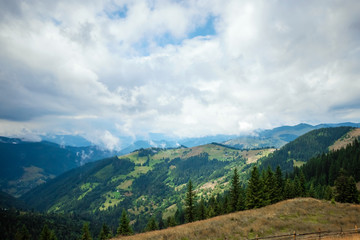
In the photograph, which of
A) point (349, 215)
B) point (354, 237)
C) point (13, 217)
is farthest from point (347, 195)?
point (13, 217)

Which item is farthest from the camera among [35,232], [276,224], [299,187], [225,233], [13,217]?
[13,217]

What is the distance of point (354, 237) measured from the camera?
16219mm

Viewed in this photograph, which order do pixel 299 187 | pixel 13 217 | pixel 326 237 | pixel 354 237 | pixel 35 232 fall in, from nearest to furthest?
pixel 354 237 → pixel 326 237 → pixel 299 187 → pixel 35 232 → pixel 13 217

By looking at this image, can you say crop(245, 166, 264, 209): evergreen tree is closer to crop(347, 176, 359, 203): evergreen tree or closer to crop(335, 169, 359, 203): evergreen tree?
crop(335, 169, 359, 203): evergreen tree

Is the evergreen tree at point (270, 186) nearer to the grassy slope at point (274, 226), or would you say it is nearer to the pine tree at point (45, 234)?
the grassy slope at point (274, 226)

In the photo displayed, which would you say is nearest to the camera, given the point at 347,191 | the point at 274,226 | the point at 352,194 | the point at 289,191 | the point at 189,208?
the point at 274,226

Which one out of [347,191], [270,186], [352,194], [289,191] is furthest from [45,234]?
[352,194]

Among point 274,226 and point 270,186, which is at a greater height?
point 274,226

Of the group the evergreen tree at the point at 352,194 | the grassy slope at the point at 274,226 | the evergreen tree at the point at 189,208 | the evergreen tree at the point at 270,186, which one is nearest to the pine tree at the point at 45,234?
the evergreen tree at the point at 189,208

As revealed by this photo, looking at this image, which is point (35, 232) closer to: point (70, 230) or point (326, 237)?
point (70, 230)

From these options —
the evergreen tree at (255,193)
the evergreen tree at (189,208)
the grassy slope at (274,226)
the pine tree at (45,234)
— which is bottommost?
the pine tree at (45,234)

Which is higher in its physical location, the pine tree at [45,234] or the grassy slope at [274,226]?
the grassy slope at [274,226]

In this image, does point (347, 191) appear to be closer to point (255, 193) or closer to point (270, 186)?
point (270, 186)

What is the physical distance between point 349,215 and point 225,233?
21.9m
